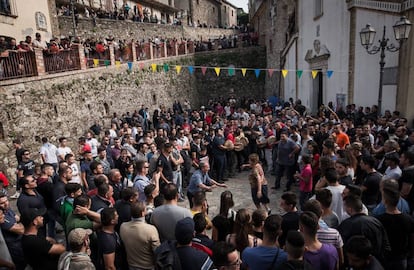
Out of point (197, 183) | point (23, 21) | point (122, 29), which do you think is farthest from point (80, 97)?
point (122, 29)

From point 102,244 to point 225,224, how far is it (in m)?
1.45

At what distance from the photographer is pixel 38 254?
10.4ft

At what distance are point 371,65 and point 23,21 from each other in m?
15.9

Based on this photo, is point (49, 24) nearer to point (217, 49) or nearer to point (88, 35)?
point (88, 35)

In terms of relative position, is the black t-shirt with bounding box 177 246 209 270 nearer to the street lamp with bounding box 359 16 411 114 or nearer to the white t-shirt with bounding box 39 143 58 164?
the white t-shirt with bounding box 39 143 58 164

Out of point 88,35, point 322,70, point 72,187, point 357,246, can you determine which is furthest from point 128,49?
point 357,246

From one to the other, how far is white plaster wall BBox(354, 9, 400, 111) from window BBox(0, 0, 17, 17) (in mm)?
15152

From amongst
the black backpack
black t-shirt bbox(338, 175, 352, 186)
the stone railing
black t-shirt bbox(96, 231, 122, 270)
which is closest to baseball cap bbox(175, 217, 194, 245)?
the black backpack

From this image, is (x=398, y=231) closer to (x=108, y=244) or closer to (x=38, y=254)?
(x=108, y=244)

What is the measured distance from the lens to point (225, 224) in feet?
11.8

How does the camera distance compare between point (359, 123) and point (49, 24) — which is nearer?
point (359, 123)

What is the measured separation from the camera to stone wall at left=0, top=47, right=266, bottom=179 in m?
9.95

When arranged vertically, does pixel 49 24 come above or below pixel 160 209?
above

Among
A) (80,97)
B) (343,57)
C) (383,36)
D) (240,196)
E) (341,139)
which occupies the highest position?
(383,36)
